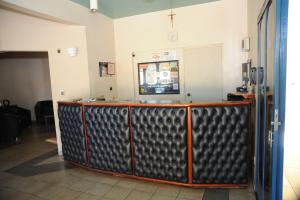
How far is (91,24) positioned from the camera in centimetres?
419

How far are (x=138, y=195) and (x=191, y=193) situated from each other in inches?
27.5

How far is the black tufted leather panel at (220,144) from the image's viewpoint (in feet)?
8.20

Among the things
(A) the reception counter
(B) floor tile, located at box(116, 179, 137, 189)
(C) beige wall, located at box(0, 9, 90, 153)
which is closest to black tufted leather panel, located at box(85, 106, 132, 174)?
(A) the reception counter

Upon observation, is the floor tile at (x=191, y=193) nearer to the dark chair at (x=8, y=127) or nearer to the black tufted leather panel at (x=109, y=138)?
the black tufted leather panel at (x=109, y=138)

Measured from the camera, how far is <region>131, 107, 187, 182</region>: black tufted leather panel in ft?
8.76

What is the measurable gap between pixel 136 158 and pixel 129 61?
282 centimetres

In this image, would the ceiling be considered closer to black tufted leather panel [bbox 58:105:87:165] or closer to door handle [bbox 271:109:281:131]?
black tufted leather panel [bbox 58:105:87:165]

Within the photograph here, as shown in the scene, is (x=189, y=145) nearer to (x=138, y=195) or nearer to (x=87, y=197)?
(x=138, y=195)

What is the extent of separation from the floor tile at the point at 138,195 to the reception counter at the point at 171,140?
0.27m

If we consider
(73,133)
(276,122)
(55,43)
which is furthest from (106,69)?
(276,122)

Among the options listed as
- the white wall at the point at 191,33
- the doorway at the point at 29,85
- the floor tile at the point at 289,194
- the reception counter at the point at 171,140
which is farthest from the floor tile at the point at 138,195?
the doorway at the point at 29,85

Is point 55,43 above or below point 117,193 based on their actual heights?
above

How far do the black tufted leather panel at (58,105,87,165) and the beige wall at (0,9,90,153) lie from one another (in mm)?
751

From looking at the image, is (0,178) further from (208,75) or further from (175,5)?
(175,5)
